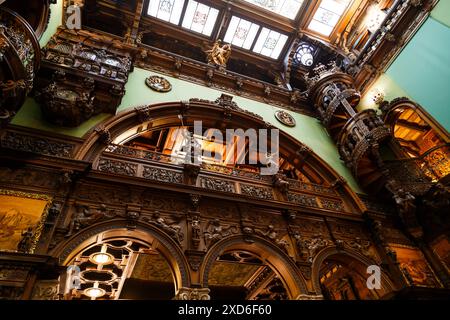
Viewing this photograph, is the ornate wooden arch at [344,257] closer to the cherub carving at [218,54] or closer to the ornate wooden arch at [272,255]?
the ornate wooden arch at [272,255]

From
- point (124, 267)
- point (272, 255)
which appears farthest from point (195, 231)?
point (124, 267)

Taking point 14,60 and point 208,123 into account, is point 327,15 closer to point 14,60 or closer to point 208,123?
point 208,123

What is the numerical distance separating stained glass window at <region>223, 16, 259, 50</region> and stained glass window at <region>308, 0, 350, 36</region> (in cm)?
282

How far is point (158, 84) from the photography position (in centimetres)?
921

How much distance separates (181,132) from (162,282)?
476 centimetres

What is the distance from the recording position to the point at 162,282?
9117mm

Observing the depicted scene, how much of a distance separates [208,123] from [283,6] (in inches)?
289

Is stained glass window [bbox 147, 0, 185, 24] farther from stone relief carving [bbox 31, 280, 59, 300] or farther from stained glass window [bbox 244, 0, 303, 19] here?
stone relief carving [bbox 31, 280, 59, 300]

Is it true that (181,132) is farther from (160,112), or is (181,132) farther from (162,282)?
(162,282)

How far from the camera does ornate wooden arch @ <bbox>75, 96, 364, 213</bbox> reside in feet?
22.7

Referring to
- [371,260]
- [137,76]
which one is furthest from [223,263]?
[137,76]

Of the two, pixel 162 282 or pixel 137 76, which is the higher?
pixel 137 76
